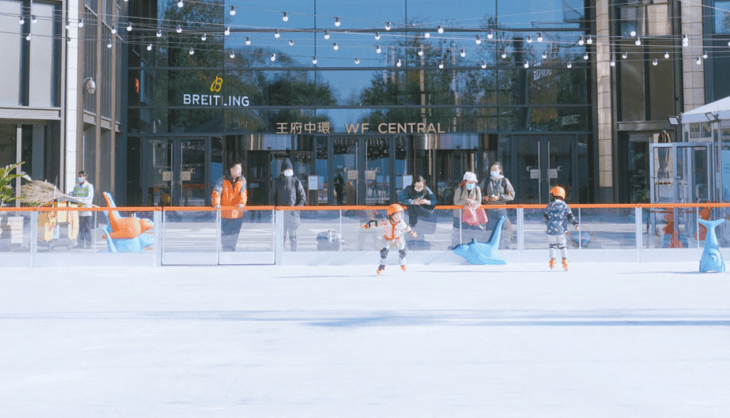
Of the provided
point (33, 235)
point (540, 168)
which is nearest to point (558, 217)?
point (33, 235)

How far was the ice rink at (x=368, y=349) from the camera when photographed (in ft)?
15.4

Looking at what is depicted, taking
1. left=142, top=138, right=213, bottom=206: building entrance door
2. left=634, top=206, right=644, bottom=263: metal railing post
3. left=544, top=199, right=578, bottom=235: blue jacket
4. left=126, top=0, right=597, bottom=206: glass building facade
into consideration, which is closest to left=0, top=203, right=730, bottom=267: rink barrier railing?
left=634, top=206, right=644, bottom=263: metal railing post

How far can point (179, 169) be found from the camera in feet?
92.1

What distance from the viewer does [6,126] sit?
882 inches

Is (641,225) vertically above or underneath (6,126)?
underneath

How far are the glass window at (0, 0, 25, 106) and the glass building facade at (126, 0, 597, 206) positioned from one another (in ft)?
19.8

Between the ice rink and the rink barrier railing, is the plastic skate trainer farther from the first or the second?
the ice rink

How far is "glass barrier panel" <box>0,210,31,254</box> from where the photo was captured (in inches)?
577

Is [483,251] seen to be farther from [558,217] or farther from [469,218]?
[558,217]

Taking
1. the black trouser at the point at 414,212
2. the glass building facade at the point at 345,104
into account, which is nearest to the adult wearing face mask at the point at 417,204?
the black trouser at the point at 414,212

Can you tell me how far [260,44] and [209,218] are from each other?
14.3 m

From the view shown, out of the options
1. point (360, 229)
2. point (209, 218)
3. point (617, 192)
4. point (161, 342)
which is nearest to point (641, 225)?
point (360, 229)

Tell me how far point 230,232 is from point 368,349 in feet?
29.1

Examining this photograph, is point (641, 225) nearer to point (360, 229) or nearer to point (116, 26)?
point (360, 229)
